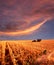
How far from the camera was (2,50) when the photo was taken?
18906 millimetres

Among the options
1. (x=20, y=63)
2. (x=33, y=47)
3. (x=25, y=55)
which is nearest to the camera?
(x=20, y=63)

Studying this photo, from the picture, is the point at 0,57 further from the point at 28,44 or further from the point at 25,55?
the point at 28,44

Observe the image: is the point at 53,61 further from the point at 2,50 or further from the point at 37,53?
the point at 2,50

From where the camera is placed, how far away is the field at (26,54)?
17.0 metres

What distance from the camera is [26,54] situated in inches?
714

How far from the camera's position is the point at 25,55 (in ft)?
59.0

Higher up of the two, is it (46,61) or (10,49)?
(10,49)

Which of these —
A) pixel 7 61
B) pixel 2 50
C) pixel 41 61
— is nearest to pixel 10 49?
pixel 2 50

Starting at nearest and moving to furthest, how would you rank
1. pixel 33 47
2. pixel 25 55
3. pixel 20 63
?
pixel 20 63 → pixel 25 55 → pixel 33 47

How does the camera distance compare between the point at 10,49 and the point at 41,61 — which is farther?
the point at 10,49

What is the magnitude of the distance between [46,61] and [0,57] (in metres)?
3.68

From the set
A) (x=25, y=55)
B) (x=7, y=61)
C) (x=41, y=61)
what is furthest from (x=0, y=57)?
(x=41, y=61)

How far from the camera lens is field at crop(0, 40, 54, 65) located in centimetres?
1702

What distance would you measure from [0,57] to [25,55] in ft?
6.67
